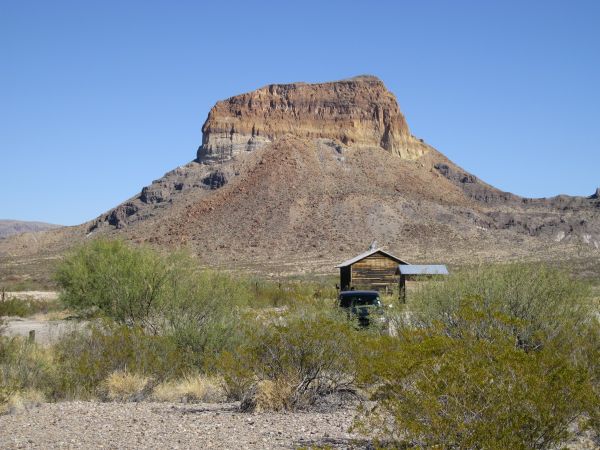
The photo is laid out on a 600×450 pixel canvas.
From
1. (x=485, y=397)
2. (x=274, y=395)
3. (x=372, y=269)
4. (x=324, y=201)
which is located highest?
(x=324, y=201)

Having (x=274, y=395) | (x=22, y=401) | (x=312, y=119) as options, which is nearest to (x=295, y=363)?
(x=274, y=395)

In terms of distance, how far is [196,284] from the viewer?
18.2m

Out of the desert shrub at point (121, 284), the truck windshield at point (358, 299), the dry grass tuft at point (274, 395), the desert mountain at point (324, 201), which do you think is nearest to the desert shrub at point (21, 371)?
the desert shrub at point (121, 284)

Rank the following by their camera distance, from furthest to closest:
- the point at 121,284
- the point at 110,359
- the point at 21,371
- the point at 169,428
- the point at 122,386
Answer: the point at 121,284, the point at 110,359, the point at 21,371, the point at 122,386, the point at 169,428

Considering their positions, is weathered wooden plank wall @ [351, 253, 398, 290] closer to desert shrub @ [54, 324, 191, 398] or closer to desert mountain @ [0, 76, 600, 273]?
desert shrub @ [54, 324, 191, 398]

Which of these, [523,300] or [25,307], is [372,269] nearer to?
[25,307]

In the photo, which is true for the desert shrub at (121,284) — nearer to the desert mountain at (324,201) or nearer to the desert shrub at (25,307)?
the desert shrub at (25,307)

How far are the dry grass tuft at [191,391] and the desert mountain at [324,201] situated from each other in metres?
63.5

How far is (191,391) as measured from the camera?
43.1 ft

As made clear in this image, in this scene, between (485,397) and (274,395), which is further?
(274,395)

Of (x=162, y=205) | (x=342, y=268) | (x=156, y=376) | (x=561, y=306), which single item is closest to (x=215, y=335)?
(x=156, y=376)

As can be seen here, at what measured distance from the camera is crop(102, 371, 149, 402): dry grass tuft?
13102 millimetres

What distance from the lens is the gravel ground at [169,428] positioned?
9281 millimetres

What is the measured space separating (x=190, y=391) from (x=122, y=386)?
1.22 m
